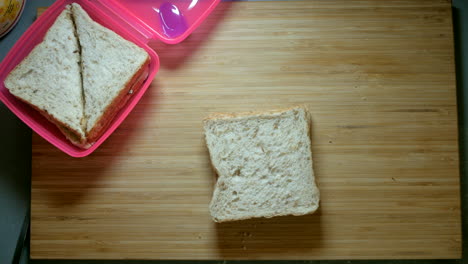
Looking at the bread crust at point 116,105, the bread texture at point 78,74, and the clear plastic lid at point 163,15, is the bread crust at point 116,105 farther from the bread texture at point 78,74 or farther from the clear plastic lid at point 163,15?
the clear plastic lid at point 163,15

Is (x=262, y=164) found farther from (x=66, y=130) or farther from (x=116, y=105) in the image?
(x=66, y=130)

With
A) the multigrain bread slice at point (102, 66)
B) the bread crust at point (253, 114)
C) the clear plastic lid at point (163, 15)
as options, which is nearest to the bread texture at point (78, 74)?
the multigrain bread slice at point (102, 66)

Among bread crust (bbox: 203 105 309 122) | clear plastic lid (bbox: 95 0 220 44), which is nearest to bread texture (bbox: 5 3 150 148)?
clear plastic lid (bbox: 95 0 220 44)

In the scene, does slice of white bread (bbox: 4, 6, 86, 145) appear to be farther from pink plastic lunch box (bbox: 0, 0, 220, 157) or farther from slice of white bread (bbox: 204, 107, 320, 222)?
slice of white bread (bbox: 204, 107, 320, 222)

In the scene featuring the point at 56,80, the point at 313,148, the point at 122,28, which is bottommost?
the point at 313,148

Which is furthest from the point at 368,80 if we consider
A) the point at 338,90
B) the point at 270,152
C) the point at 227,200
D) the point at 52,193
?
the point at 52,193

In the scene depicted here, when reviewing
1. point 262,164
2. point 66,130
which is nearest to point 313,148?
point 262,164
